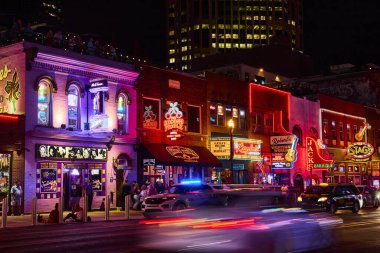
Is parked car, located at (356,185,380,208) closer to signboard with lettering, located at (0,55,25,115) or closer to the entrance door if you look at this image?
the entrance door

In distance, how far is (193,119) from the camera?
39.4 metres

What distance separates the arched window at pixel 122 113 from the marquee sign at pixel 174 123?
307 cm

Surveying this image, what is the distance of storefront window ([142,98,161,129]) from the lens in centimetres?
3591

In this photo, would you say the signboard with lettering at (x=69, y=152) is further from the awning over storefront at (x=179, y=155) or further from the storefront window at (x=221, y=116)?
the storefront window at (x=221, y=116)

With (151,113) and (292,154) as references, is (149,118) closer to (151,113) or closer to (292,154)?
(151,113)

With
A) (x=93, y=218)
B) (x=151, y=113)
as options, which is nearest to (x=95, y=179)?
(x=93, y=218)

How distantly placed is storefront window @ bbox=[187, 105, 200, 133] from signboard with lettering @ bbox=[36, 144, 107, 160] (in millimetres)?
8061

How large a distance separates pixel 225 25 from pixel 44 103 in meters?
158

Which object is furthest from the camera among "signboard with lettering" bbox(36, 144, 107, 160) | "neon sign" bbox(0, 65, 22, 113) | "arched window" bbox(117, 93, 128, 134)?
"arched window" bbox(117, 93, 128, 134)

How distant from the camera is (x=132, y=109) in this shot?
34.9 meters

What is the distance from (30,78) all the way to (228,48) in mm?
157316

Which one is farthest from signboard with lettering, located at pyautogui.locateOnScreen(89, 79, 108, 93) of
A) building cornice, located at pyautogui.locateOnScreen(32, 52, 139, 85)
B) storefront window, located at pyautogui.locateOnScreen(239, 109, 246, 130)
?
storefront window, located at pyautogui.locateOnScreen(239, 109, 246, 130)

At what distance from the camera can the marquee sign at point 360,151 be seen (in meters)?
53.2

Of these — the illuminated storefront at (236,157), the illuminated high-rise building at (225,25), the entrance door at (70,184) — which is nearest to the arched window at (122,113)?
the entrance door at (70,184)
